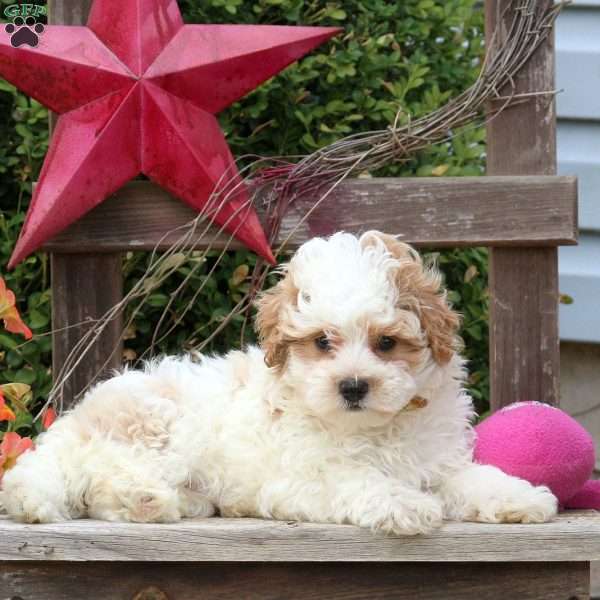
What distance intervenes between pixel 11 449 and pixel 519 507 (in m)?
1.56

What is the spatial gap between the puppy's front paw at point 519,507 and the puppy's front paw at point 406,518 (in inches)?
6.8

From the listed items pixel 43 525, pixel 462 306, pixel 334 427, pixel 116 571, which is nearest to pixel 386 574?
pixel 334 427

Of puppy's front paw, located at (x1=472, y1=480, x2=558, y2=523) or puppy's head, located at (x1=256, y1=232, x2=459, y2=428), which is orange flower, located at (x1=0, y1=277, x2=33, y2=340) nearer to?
puppy's head, located at (x1=256, y1=232, x2=459, y2=428)

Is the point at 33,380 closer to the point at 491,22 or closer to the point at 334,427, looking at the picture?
the point at 334,427

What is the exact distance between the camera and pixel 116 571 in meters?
3.28

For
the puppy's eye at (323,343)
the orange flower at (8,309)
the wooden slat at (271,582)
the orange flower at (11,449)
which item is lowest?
the wooden slat at (271,582)

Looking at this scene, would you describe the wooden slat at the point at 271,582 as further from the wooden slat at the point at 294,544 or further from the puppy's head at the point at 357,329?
the puppy's head at the point at 357,329

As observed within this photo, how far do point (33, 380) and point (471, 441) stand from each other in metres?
1.82

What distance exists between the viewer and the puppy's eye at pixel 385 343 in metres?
3.24

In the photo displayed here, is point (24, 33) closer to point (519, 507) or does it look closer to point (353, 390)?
point (353, 390)

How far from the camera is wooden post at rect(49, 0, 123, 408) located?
13.8ft

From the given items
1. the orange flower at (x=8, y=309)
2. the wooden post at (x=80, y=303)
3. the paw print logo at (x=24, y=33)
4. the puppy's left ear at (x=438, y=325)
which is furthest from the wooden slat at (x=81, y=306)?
the puppy's left ear at (x=438, y=325)

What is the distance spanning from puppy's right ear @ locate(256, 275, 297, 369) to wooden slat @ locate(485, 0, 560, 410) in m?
1.08

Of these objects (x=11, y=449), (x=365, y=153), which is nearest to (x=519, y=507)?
(x=365, y=153)
